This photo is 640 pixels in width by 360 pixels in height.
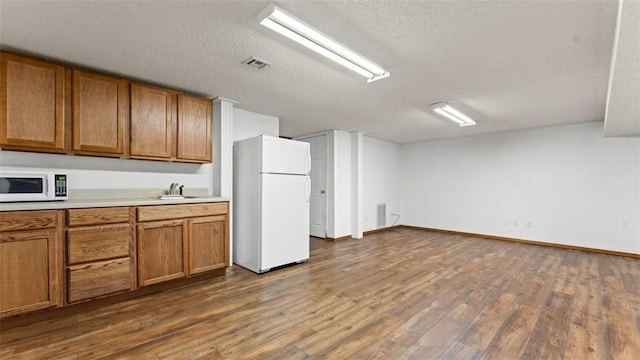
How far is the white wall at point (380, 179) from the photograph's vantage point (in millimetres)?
6434

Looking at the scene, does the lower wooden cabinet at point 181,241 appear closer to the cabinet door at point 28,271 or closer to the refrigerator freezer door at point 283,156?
the cabinet door at point 28,271

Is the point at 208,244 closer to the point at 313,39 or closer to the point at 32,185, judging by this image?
the point at 32,185

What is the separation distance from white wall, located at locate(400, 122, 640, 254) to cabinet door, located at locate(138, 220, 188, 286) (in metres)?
5.76

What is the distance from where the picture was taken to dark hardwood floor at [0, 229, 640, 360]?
1901 mm

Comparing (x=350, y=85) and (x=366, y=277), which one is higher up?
(x=350, y=85)

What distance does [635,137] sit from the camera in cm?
443

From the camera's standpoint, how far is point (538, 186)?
532 cm

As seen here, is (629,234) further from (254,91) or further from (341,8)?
(254,91)

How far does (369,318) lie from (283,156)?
223cm

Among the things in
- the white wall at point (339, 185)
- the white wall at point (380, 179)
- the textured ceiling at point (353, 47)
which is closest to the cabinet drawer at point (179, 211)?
the textured ceiling at point (353, 47)

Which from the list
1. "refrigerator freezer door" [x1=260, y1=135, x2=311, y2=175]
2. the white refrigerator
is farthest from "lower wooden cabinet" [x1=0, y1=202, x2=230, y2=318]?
"refrigerator freezer door" [x1=260, y1=135, x2=311, y2=175]

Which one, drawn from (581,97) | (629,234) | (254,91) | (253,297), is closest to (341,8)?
(254,91)

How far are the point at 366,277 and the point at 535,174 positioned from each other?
4.38m

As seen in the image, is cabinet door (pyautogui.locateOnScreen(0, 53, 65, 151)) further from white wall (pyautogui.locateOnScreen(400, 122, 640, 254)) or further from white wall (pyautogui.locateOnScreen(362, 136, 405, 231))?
white wall (pyautogui.locateOnScreen(400, 122, 640, 254))
